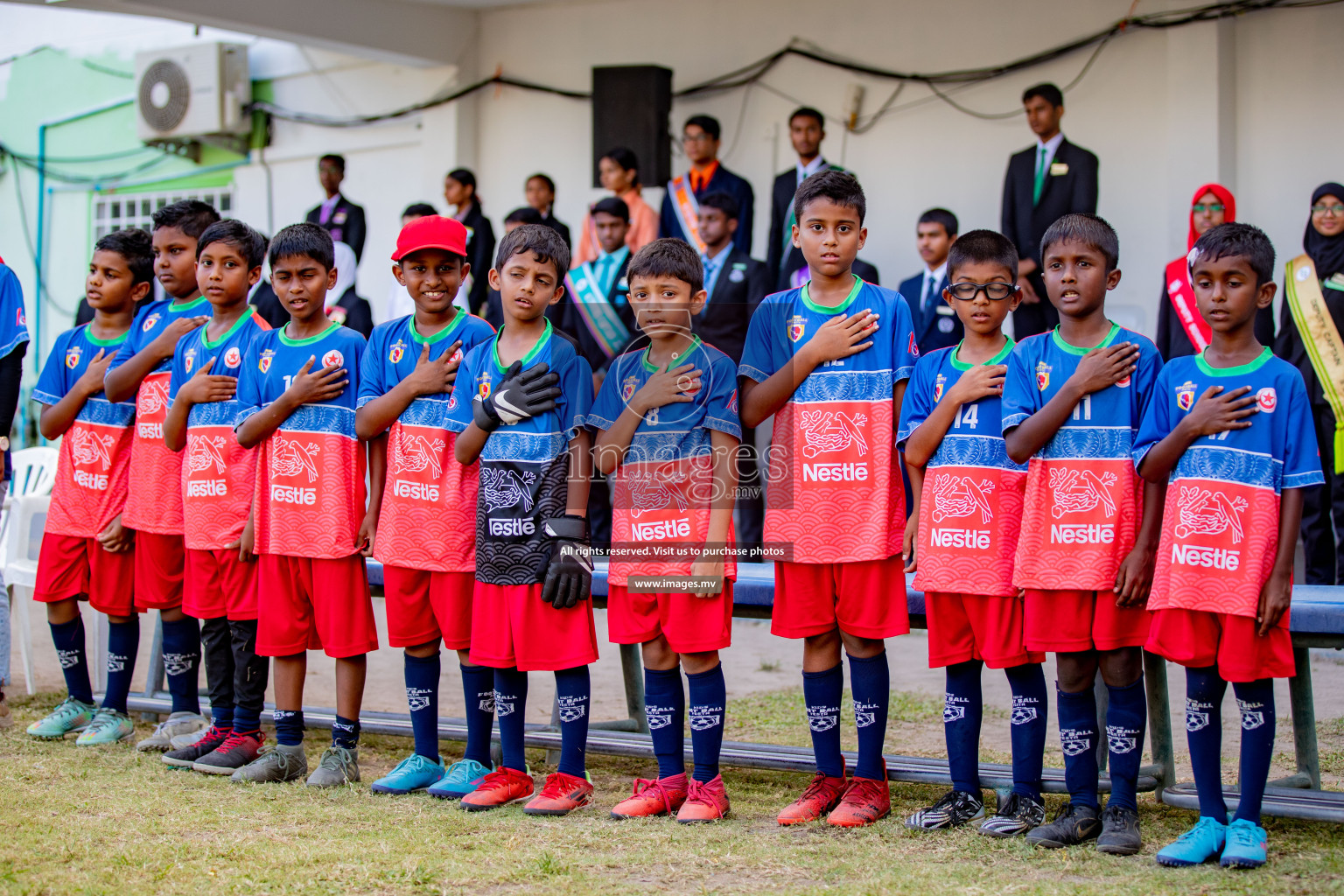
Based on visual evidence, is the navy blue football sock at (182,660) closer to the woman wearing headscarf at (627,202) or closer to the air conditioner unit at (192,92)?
the woman wearing headscarf at (627,202)

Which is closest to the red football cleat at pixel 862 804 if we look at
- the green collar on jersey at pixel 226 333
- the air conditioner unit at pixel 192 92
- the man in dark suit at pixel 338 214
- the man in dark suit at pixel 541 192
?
the green collar on jersey at pixel 226 333

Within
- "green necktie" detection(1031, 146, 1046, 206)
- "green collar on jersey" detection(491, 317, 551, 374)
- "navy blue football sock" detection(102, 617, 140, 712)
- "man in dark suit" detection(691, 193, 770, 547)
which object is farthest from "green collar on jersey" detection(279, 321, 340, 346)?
"green necktie" detection(1031, 146, 1046, 206)

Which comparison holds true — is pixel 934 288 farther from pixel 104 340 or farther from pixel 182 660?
pixel 182 660

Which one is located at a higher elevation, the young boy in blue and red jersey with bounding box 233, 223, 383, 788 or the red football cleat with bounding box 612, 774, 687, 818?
the young boy in blue and red jersey with bounding box 233, 223, 383, 788

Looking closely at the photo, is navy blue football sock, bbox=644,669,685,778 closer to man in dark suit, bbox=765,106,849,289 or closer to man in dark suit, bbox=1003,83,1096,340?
man in dark suit, bbox=1003,83,1096,340

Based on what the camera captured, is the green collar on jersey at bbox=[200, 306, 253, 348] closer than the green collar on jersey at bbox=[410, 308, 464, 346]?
No

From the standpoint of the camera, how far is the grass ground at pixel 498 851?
2971 mm

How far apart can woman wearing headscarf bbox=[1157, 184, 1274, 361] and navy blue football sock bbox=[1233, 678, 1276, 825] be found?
3378 millimetres

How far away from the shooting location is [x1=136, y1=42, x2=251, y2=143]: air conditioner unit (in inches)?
441

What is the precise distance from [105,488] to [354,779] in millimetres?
1566

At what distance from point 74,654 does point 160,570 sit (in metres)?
0.66

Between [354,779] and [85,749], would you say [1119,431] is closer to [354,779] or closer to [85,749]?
[354,779]

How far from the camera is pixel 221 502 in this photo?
14.1 feet

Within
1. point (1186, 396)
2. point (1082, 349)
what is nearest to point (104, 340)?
point (1082, 349)
